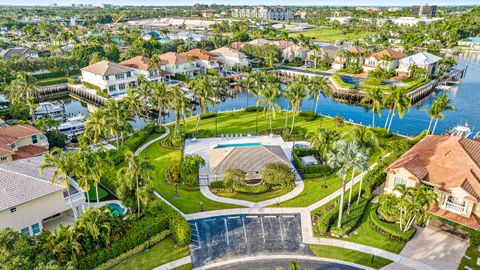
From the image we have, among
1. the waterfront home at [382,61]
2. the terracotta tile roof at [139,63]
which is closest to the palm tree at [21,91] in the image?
the terracotta tile roof at [139,63]

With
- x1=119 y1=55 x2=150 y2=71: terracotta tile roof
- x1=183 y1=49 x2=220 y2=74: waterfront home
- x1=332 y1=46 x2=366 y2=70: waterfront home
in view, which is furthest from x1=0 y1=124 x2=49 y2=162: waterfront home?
x1=332 y1=46 x2=366 y2=70: waterfront home

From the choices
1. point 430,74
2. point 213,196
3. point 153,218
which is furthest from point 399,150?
point 430,74

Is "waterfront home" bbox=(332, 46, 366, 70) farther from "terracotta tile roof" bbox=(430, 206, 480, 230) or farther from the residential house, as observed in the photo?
the residential house

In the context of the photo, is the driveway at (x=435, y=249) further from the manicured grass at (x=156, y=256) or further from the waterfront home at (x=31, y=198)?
the waterfront home at (x=31, y=198)

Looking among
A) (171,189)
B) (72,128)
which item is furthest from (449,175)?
(72,128)

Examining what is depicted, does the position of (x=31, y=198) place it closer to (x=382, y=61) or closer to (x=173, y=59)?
(x=173, y=59)
